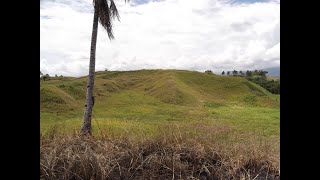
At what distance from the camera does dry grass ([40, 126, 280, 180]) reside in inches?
241

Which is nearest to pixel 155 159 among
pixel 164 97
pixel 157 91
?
pixel 164 97

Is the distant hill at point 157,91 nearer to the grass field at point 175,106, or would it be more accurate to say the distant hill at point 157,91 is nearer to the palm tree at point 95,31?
the grass field at point 175,106

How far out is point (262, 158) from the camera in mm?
7645

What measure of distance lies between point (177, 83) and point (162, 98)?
8.17m

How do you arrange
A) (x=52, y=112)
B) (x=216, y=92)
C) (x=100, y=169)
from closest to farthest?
(x=100, y=169) < (x=52, y=112) < (x=216, y=92)

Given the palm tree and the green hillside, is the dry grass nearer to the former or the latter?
the palm tree

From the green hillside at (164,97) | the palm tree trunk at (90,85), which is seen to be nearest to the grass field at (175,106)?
the green hillside at (164,97)

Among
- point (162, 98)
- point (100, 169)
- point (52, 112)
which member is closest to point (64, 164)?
point (100, 169)

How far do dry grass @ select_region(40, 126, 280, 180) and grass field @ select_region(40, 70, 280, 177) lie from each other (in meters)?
0.06

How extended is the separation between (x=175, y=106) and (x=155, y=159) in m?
29.8

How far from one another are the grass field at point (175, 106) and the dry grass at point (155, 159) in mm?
57

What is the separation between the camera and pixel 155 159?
22.3 ft
